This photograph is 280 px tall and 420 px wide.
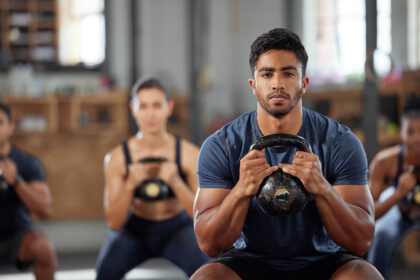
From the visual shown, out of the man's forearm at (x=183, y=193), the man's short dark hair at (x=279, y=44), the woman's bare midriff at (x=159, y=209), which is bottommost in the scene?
the woman's bare midriff at (x=159, y=209)

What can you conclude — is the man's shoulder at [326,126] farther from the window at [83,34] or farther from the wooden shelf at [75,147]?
the window at [83,34]

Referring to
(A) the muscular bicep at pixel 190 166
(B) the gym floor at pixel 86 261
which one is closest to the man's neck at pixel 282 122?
(A) the muscular bicep at pixel 190 166

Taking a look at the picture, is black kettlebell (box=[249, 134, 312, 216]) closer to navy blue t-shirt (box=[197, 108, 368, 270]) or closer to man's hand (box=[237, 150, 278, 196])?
man's hand (box=[237, 150, 278, 196])

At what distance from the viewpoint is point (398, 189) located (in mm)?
2896

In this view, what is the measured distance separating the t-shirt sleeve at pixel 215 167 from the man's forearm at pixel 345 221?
13.0 inches

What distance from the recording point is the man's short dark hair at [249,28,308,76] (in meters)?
1.80

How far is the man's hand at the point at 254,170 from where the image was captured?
166cm

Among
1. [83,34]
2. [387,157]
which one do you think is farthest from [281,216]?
[83,34]

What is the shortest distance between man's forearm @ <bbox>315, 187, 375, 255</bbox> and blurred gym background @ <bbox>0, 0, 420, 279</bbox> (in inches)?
112

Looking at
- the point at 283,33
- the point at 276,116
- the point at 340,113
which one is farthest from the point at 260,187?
the point at 340,113

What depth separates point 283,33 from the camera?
72.1 inches

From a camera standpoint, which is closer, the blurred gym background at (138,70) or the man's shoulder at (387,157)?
the man's shoulder at (387,157)

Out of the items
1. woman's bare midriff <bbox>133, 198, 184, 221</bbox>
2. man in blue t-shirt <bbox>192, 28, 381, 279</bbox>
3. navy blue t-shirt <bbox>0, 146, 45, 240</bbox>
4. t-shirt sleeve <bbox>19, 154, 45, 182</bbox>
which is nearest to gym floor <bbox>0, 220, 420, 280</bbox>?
navy blue t-shirt <bbox>0, 146, 45, 240</bbox>

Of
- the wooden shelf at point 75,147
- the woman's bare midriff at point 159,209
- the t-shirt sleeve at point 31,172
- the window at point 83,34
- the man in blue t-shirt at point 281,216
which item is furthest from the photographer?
the window at point 83,34
